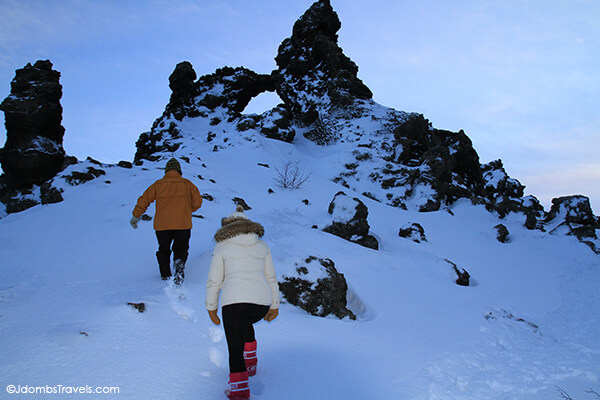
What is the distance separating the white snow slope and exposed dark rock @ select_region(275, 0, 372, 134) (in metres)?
23.7

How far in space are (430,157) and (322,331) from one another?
19.4 meters

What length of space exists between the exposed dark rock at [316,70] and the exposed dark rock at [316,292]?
27.8 m

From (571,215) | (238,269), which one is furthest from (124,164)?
(571,215)

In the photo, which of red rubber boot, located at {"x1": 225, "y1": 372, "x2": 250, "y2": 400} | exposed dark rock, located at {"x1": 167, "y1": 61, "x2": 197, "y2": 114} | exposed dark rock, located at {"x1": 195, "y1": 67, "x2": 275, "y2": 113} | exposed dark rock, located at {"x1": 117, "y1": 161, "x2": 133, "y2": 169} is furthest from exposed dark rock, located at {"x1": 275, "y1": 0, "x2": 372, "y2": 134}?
red rubber boot, located at {"x1": 225, "y1": 372, "x2": 250, "y2": 400}

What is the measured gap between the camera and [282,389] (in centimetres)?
276

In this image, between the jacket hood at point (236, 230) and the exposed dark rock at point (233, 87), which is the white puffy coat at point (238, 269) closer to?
the jacket hood at point (236, 230)

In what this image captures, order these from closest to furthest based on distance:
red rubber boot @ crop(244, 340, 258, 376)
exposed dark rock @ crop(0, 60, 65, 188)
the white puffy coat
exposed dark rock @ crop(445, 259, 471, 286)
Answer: the white puffy coat → red rubber boot @ crop(244, 340, 258, 376) → exposed dark rock @ crop(445, 259, 471, 286) → exposed dark rock @ crop(0, 60, 65, 188)

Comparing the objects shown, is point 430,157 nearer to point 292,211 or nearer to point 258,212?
point 292,211

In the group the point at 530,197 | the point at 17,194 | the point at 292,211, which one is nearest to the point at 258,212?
the point at 292,211

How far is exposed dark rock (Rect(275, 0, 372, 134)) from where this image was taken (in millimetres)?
32375

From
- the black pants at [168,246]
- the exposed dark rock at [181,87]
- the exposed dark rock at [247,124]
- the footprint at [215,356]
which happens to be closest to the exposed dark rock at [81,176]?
the black pants at [168,246]

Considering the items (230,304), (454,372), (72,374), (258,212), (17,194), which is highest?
(17,194)

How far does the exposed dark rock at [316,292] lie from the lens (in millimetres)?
4750

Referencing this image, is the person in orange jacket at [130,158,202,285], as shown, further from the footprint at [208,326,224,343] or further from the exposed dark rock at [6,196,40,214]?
the exposed dark rock at [6,196,40,214]
